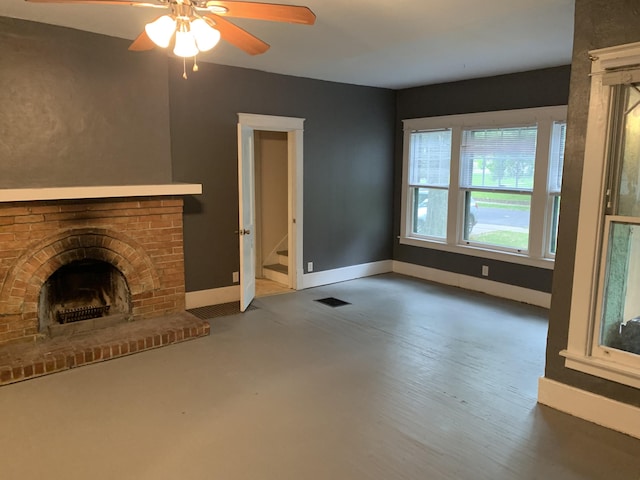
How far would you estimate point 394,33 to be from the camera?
12.1 ft

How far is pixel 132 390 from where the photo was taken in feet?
10.5

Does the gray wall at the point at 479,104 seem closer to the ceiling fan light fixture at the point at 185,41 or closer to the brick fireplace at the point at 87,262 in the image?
the brick fireplace at the point at 87,262

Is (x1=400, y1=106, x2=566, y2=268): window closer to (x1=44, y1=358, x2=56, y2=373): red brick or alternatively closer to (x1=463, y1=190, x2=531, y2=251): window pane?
(x1=463, y1=190, x2=531, y2=251): window pane

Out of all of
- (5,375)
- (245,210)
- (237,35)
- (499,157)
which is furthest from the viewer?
(499,157)

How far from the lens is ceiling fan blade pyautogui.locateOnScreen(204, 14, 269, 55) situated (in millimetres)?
2338

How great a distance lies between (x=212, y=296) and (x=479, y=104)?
385cm

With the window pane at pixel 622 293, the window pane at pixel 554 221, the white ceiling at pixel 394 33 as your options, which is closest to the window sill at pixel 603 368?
the window pane at pixel 622 293

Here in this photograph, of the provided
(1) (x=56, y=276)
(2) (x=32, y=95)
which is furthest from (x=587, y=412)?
(2) (x=32, y=95)

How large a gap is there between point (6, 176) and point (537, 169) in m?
5.04

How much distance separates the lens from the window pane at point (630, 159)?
263cm

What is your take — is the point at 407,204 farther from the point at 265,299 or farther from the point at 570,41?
the point at 570,41

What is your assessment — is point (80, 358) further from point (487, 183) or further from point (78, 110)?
point (487, 183)

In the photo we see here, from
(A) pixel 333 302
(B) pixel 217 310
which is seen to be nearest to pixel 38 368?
(B) pixel 217 310

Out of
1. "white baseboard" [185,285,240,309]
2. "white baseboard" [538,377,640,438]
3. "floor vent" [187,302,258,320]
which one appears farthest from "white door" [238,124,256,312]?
"white baseboard" [538,377,640,438]
